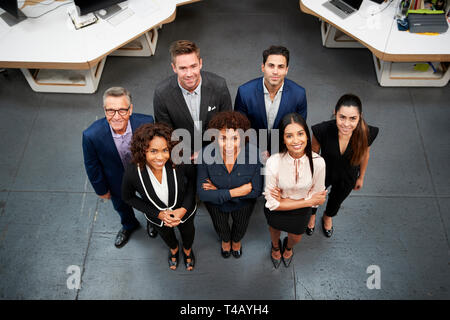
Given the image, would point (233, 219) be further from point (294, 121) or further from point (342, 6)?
point (342, 6)

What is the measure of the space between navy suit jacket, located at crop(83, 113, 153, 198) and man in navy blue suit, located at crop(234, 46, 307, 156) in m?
0.77

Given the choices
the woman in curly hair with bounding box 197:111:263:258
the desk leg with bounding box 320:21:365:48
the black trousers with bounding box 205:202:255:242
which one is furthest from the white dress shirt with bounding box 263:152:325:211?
the desk leg with bounding box 320:21:365:48

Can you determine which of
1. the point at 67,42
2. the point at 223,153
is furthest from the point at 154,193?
the point at 67,42

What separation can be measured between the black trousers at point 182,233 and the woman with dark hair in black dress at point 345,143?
1107mm

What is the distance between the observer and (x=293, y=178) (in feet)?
8.52

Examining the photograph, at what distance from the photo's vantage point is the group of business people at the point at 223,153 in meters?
2.51

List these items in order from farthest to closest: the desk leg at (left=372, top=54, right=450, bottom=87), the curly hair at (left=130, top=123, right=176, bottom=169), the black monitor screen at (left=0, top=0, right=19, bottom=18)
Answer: the desk leg at (left=372, top=54, right=450, bottom=87) < the black monitor screen at (left=0, top=0, right=19, bottom=18) < the curly hair at (left=130, top=123, right=176, bottom=169)

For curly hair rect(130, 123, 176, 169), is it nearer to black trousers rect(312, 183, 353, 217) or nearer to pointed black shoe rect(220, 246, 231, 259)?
pointed black shoe rect(220, 246, 231, 259)

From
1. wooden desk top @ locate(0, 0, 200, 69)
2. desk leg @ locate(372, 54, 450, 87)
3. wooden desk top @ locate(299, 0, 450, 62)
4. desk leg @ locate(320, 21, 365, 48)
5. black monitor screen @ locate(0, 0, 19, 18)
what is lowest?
desk leg @ locate(372, 54, 450, 87)

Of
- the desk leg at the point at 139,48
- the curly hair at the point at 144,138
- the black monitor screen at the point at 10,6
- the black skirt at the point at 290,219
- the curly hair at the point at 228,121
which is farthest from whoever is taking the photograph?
the desk leg at the point at 139,48

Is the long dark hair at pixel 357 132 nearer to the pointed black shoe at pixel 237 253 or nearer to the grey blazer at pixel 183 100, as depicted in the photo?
the grey blazer at pixel 183 100

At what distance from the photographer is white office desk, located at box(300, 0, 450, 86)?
3.86 metres

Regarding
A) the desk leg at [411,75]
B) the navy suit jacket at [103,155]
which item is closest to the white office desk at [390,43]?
the desk leg at [411,75]
